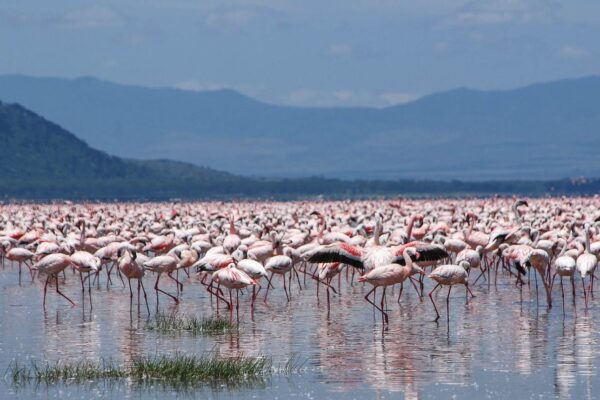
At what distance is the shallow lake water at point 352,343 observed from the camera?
12.9 metres

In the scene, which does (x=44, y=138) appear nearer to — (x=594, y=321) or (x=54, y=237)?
(x=54, y=237)

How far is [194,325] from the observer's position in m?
17.2

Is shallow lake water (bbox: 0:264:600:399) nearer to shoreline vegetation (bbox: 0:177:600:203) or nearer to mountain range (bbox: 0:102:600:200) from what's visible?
shoreline vegetation (bbox: 0:177:600:203)

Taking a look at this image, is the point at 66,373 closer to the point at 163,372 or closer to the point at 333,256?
the point at 163,372

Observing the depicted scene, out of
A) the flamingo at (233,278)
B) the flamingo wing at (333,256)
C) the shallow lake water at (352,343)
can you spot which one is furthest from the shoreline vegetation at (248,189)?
the flamingo at (233,278)

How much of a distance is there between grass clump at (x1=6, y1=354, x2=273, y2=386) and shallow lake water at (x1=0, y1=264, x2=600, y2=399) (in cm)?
19

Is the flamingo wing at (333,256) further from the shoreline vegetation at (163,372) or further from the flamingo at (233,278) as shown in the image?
the shoreline vegetation at (163,372)

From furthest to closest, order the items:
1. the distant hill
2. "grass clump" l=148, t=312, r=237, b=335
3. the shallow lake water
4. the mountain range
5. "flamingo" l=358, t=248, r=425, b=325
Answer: the distant hill → the mountain range → "flamingo" l=358, t=248, r=425, b=325 → "grass clump" l=148, t=312, r=237, b=335 → the shallow lake water

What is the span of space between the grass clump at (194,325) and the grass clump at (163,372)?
316 centimetres

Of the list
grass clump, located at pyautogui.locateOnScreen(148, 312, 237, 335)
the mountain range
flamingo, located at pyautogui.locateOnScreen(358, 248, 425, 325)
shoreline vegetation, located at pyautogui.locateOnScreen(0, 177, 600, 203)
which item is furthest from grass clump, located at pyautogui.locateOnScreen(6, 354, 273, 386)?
the mountain range

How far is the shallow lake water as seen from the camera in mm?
12930

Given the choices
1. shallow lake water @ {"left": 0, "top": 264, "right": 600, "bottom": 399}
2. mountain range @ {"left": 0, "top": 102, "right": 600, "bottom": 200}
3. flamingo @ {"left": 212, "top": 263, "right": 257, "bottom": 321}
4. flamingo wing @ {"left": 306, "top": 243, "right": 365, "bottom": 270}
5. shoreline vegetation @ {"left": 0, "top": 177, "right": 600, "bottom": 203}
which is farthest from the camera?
mountain range @ {"left": 0, "top": 102, "right": 600, "bottom": 200}

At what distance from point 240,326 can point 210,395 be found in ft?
16.6

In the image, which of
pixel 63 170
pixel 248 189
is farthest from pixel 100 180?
pixel 248 189
